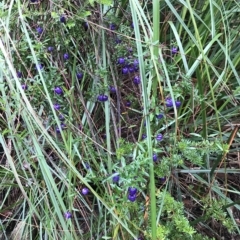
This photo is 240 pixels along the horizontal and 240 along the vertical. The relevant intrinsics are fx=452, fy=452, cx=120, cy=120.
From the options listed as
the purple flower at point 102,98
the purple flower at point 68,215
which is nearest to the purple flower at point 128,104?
the purple flower at point 102,98

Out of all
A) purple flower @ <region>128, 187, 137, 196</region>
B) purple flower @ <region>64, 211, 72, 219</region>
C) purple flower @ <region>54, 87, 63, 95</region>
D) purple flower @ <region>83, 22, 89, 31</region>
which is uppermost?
purple flower @ <region>83, 22, 89, 31</region>

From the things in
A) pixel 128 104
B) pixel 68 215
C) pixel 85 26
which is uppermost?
pixel 85 26

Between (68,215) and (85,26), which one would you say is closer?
(68,215)

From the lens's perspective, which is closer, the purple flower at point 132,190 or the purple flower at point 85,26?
the purple flower at point 132,190

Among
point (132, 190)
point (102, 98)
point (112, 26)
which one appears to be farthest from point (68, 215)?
point (112, 26)

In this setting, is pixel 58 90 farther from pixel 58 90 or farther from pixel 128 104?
pixel 128 104

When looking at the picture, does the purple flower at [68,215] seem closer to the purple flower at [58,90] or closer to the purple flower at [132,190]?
the purple flower at [132,190]

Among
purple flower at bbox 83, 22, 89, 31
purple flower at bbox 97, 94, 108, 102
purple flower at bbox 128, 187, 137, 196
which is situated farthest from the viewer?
purple flower at bbox 83, 22, 89, 31

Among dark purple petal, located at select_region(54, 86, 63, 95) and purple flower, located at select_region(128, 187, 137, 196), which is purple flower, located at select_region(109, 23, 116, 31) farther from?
purple flower, located at select_region(128, 187, 137, 196)

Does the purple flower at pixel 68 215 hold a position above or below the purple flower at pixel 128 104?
below

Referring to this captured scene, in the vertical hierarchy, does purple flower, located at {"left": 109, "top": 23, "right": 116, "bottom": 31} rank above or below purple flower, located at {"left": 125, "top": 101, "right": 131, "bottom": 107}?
above

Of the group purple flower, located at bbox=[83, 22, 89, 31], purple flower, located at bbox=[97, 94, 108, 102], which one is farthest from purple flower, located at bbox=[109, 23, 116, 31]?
purple flower, located at bbox=[97, 94, 108, 102]
